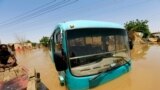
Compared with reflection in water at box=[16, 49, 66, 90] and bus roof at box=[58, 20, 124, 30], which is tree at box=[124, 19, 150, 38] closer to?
reflection in water at box=[16, 49, 66, 90]

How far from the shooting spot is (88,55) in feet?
20.8

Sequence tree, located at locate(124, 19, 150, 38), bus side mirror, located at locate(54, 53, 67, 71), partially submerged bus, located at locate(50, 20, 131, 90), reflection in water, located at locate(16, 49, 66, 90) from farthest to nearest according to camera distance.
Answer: tree, located at locate(124, 19, 150, 38)
reflection in water, located at locate(16, 49, 66, 90)
partially submerged bus, located at locate(50, 20, 131, 90)
bus side mirror, located at locate(54, 53, 67, 71)

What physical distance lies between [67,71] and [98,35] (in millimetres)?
1392

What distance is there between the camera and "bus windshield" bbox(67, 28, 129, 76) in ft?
20.2

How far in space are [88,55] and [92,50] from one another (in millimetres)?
236

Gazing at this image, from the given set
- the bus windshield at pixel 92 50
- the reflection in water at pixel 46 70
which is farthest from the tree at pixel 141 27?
the bus windshield at pixel 92 50

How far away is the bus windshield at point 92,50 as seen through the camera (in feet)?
20.2

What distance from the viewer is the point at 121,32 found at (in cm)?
738

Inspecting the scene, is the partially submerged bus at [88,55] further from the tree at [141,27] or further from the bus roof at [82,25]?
A: the tree at [141,27]

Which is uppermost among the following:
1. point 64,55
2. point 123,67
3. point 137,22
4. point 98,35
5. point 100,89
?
point 137,22

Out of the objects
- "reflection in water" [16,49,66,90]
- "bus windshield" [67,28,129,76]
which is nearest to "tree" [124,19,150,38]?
"reflection in water" [16,49,66,90]

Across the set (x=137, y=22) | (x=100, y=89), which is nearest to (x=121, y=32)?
(x=100, y=89)

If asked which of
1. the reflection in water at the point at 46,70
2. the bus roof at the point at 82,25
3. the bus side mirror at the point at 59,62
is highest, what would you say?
the bus roof at the point at 82,25

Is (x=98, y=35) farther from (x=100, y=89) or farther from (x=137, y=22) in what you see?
(x=137, y=22)
